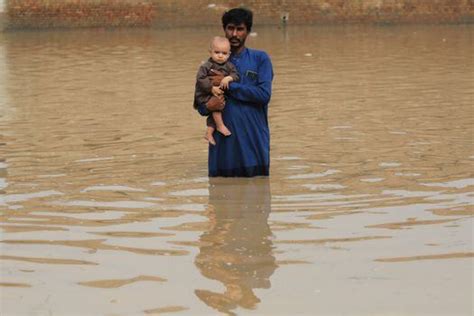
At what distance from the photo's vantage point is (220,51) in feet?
26.3

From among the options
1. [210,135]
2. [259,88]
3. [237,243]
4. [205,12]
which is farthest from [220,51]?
[205,12]

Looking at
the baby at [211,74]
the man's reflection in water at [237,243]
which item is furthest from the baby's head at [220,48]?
the man's reflection in water at [237,243]

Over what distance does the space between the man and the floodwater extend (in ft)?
0.41

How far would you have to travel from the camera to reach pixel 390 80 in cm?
1628

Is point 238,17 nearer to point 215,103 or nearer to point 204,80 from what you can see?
point 204,80

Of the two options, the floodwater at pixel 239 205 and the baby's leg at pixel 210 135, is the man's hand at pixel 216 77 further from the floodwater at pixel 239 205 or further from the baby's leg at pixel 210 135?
the floodwater at pixel 239 205

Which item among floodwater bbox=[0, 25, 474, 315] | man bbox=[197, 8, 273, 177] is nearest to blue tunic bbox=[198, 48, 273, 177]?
man bbox=[197, 8, 273, 177]

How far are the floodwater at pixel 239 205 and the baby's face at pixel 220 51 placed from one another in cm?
89

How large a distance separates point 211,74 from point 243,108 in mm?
329

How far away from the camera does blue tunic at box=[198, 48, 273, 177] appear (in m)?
8.23

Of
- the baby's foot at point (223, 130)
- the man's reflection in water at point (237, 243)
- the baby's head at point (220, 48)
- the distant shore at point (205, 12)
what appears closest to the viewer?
the man's reflection in water at point (237, 243)

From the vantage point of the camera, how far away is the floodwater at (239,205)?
5.62m

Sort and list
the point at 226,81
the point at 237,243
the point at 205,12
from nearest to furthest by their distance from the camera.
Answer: the point at 237,243 < the point at 226,81 < the point at 205,12

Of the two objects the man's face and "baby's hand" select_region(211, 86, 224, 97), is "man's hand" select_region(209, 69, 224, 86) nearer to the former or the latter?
"baby's hand" select_region(211, 86, 224, 97)
